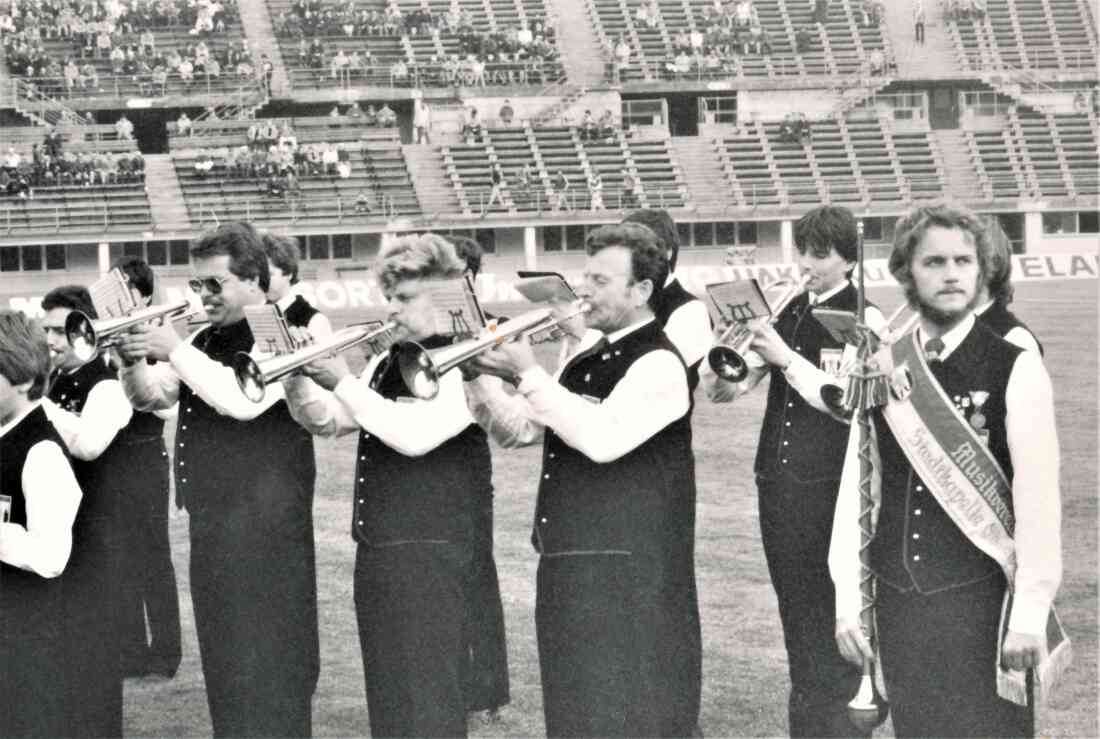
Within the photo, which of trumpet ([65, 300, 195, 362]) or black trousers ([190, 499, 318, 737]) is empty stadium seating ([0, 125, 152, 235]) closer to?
trumpet ([65, 300, 195, 362])

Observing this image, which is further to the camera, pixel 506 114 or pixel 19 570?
pixel 506 114

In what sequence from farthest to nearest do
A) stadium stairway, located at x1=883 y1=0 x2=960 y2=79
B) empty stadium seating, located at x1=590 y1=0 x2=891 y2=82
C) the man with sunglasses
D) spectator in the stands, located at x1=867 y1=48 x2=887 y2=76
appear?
stadium stairway, located at x1=883 y1=0 x2=960 y2=79, spectator in the stands, located at x1=867 y1=48 x2=887 y2=76, empty stadium seating, located at x1=590 y1=0 x2=891 y2=82, the man with sunglasses

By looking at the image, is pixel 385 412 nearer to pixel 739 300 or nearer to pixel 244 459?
pixel 244 459

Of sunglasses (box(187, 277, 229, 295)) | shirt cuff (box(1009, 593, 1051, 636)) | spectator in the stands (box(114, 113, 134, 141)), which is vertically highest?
spectator in the stands (box(114, 113, 134, 141))

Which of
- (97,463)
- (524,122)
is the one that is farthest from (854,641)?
(524,122)

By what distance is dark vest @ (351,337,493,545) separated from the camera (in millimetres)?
4922

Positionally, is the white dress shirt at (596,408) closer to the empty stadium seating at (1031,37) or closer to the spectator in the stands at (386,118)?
the spectator in the stands at (386,118)

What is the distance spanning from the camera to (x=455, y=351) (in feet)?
13.9

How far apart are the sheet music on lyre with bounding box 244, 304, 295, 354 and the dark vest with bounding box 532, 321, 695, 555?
862 mm

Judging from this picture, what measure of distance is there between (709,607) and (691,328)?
2220 mm

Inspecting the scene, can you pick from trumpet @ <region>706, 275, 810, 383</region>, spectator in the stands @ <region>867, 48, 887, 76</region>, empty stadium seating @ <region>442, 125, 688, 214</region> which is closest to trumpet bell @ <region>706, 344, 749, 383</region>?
trumpet @ <region>706, 275, 810, 383</region>

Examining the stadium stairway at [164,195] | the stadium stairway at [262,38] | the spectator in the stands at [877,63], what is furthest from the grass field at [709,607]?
the spectator in the stands at [877,63]

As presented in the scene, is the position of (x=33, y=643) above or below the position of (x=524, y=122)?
below

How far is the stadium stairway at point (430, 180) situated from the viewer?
38656 mm
